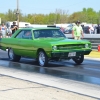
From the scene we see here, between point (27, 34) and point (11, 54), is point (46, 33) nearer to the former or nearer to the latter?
point (27, 34)

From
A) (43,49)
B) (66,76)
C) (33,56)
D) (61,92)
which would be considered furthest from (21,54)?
(61,92)

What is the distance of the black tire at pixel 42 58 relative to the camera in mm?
12781

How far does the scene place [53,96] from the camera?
717cm

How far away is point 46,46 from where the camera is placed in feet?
41.1

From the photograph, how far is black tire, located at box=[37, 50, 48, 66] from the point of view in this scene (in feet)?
41.9

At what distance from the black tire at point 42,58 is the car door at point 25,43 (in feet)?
1.88

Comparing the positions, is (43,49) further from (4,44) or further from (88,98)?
(88,98)

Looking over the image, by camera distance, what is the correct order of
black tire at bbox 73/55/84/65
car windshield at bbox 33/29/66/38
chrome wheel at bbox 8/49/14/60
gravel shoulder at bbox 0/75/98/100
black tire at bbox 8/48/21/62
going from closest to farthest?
gravel shoulder at bbox 0/75/98/100
black tire at bbox 73/55/84/65
car windshield at bbox 33/29/66/38
black tire at bbox 8/48/21/62
chrome wheel at bbox 8/49/14/60

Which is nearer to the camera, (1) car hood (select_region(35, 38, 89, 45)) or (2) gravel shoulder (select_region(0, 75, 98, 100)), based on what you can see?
(2) gravel shoulder (select_region(0, 75, 98, 100))

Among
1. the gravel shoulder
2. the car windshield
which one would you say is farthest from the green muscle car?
the gravel shoulder

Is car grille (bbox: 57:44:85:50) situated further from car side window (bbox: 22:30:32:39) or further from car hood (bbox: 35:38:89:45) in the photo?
car side window (bbox: 22:30:32:39)

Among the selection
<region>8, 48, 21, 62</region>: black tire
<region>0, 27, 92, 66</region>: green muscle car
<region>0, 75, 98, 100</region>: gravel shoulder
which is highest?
<region>0, 27, 92, 66</region>: green muscle car

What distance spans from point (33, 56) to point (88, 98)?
6.74 m

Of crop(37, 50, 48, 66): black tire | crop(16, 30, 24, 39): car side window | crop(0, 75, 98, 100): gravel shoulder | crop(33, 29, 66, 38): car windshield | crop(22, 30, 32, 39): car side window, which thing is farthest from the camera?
crop(16, 30, 24, 39): car side window
